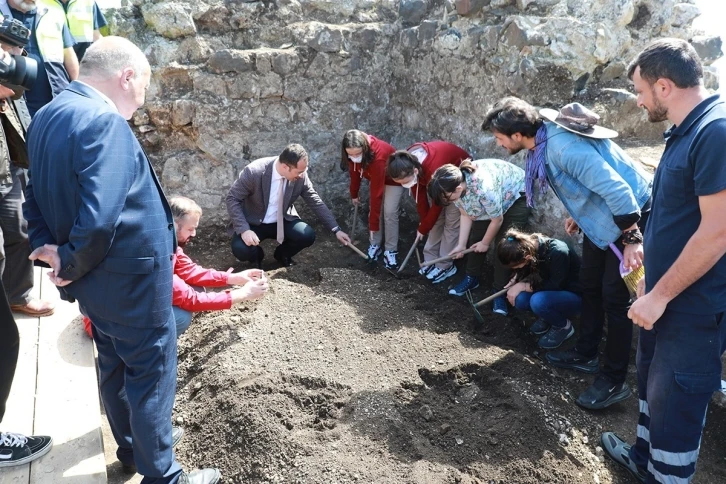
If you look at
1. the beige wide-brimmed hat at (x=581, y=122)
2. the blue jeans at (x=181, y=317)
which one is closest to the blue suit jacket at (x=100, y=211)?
the blue jeans at (x=181, y=317)

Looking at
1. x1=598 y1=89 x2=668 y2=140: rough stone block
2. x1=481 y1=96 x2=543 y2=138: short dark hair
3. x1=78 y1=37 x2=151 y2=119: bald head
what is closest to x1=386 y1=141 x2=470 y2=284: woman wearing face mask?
x1=598 y1=89 x2=668 y2=140: rough stone block

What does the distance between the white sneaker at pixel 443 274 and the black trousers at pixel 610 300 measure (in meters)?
1.57

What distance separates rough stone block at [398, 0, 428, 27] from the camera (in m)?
5.63

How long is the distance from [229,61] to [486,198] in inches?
111

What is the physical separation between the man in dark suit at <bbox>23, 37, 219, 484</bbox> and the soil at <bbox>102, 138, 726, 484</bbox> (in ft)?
2.32

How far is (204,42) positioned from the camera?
5.35m

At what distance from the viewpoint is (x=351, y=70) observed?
18.9 ft

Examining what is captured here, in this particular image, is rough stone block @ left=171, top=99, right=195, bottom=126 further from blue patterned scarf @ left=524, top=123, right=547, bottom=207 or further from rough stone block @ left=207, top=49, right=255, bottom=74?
blue patterned scarf @ left=524, top=123, right=547, bottom=207

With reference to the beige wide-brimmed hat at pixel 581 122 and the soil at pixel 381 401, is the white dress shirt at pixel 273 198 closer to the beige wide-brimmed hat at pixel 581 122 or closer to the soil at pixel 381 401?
the soil at pixel 381 401

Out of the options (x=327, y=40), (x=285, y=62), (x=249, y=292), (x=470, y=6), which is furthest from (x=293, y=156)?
(x=470, y=6)

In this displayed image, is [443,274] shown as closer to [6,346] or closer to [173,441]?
[173,441]

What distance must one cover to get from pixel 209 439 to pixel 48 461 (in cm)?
79

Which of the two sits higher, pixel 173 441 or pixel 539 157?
pixel 539 157

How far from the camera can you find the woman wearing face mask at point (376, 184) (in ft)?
16.0
